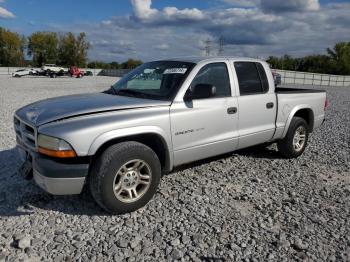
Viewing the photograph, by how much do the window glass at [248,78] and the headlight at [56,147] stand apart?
8.83 feet

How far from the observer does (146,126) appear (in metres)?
3.96

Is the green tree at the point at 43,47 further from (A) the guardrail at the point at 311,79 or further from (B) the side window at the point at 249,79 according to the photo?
(B) the side window at the point at 249,79

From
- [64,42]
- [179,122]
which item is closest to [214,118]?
[179,122]

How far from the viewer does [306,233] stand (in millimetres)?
3664

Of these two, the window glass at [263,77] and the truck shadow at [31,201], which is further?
the window glass at [263,77]

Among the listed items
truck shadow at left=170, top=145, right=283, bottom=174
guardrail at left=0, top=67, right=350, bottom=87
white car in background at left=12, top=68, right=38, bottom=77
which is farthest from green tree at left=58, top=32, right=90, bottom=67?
truck shadow at left=170, top=145, right=283, bottom=174

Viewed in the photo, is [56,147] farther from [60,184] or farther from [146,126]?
[146,126]

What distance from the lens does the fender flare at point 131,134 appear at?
360 cm

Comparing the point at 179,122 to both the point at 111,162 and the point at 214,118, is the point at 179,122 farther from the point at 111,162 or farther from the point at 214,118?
the point at 111,162

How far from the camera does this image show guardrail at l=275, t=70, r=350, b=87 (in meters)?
43.7

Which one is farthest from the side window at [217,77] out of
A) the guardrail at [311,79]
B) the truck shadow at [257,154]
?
the guardrail at [311,79]

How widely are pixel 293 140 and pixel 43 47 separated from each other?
287ft

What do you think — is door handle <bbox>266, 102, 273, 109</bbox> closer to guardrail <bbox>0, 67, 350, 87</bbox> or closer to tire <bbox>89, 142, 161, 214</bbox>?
tire <bbox>89, 142, 161, 214</bbox>

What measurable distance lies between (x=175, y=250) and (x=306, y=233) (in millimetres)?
1420
